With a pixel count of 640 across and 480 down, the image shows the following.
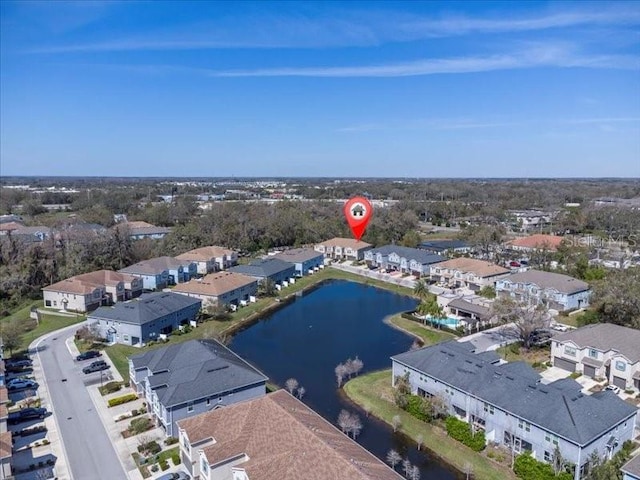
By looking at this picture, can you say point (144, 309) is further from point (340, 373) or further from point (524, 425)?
point (524, 425)

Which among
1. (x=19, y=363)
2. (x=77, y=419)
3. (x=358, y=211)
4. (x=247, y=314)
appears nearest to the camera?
(x=77, y=419)

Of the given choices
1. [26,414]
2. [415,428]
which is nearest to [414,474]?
[415,428]

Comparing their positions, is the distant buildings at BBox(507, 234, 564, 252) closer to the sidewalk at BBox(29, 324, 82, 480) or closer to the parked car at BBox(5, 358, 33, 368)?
the sidewalk at BBox(29, 324, 82, 480)

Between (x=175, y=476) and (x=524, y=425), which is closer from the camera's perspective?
(x=175, y=476)

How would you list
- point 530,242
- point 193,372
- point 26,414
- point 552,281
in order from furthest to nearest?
point 530,242 → point 552,281 → point 193,372 → point 26,414

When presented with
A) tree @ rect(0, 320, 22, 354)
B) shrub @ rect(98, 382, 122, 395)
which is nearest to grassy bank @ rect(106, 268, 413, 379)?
shrub @ rect(98, 382, 122, 395)

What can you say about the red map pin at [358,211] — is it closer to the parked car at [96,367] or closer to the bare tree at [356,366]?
the bare tree at [356,366]
